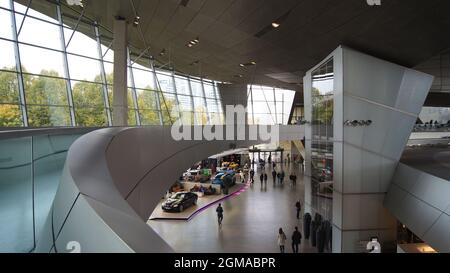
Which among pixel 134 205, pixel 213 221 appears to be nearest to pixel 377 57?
pixel 134 205

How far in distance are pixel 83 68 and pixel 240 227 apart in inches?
601

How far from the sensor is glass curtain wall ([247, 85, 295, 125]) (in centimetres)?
4544

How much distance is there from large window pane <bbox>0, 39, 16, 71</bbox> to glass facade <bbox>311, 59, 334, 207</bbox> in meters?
16.5

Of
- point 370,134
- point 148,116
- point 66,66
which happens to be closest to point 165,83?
point 148,116

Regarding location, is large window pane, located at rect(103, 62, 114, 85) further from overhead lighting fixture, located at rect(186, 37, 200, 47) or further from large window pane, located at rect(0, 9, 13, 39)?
overhead lighting fixture, located at rect(186, 37, 200, 47)

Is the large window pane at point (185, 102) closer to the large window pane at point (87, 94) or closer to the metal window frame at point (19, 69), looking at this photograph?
the large window pane at point (87, 94)

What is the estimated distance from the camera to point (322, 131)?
16.0 metres

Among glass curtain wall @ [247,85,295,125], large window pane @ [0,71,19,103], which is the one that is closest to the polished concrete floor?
large window pane @ [0,71,19,103]

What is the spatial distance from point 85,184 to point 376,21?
1040 cm

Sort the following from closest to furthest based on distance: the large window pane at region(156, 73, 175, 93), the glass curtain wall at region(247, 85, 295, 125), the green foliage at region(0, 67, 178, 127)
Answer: the green foliage at region(0, 67, 178, 127)
the large window pane at region(156, 73, 175, 93)
the glass curtain wall at region(247, 85, 295, 125)

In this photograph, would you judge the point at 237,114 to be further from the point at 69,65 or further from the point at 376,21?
the point at 376,21

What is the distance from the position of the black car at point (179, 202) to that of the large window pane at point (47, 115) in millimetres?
8822

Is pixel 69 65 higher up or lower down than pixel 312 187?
higher up

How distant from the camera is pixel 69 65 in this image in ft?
65.8
